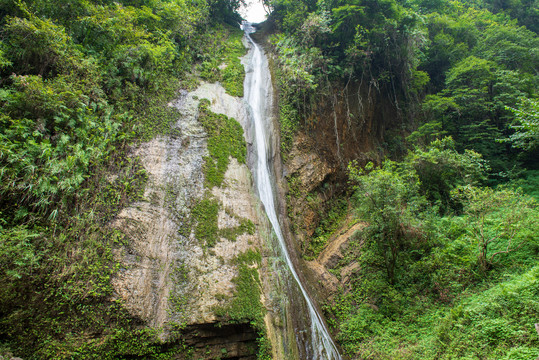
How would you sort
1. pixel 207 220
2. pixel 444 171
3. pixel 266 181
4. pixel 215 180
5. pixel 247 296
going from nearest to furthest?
pixel 247 296, pixel 207 220, pixel 215 180, pixel 266 181, pixel 444 171

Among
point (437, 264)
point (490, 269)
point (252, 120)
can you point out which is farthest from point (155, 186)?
point (490, 269)

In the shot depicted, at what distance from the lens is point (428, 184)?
36.4ft

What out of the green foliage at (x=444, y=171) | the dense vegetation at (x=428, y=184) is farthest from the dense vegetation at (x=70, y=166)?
the green foliage at (x=444, y=171)

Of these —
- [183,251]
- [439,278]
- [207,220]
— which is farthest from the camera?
[207,220]

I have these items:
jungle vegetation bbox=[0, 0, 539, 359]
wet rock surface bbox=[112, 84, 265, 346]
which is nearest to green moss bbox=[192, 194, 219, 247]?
wet rock surface bbox=[112, 84, 265, 346]

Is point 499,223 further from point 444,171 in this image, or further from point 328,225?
point 328,225

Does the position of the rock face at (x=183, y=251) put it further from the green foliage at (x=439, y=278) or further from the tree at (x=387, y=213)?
the green foliage at (x=439, y=278)

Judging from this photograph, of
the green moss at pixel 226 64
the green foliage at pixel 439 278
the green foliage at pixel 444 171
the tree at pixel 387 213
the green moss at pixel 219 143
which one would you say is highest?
the green moss at pixel 226 64

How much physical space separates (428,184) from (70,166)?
1268cm

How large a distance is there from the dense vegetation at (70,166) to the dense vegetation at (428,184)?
19.9 feet

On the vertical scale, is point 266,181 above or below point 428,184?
above

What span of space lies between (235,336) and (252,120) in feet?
29.4

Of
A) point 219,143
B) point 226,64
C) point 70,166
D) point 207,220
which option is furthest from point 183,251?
point 226,64

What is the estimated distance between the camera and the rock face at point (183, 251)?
595cm
